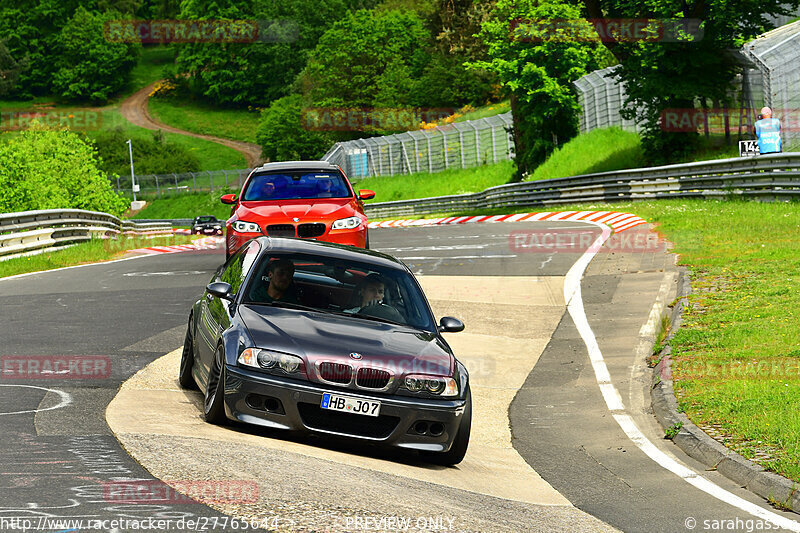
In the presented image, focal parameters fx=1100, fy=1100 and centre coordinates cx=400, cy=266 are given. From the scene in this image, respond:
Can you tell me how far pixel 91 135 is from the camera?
12425cm

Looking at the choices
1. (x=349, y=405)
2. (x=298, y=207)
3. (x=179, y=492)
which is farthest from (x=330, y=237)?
(x=179, y=492)

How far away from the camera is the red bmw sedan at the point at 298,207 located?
15945mm

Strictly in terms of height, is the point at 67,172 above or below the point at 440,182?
above

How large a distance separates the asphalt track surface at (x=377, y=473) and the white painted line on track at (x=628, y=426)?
3.4 inches

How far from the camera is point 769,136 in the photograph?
87.4 feet

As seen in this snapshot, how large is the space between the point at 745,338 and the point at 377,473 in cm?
604

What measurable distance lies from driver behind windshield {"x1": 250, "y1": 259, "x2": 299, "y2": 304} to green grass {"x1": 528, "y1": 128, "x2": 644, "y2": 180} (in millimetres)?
34793

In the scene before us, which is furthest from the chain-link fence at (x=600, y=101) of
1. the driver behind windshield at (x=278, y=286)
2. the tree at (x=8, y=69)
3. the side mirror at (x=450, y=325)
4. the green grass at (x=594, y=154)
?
the tree at (x=8, y=69)

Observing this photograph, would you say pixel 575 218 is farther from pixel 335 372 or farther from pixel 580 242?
pixel 335 372

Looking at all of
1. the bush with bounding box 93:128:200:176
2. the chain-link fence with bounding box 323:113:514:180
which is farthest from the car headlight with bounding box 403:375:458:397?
the bush with bounding box 93:128:200:176

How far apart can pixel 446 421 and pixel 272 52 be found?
134m

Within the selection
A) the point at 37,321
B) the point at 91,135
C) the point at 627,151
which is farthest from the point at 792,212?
the point at 91,135

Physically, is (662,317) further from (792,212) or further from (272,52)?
(272,52)

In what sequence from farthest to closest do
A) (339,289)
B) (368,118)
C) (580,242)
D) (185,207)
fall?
(368,118), (185,207), (580,242), (339,289)
